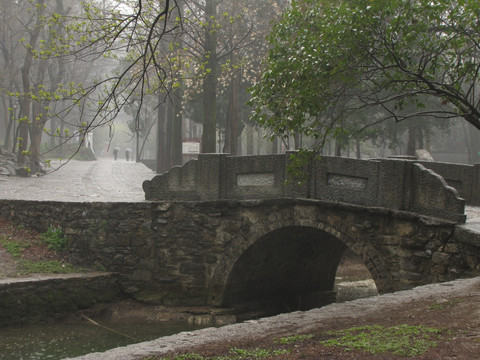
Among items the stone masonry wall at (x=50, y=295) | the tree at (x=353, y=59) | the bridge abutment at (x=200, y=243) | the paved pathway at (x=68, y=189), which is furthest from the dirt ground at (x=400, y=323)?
the paved pathway at (x=68, y=189)

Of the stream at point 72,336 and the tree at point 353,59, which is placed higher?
the tree at point 353,59

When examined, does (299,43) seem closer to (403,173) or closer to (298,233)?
(403,173)

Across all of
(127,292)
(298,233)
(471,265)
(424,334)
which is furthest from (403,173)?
(127,292)

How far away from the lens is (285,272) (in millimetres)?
14555

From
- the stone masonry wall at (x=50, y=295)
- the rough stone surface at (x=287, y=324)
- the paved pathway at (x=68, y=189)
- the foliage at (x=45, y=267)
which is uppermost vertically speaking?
the paved pathway at (x=68, y=189)

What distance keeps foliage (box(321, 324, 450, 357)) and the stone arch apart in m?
4.61

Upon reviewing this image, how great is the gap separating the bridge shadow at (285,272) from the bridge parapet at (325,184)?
115 cm

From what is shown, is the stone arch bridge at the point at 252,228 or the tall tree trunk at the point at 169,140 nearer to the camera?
the stone arch bridge at the point at 252,228

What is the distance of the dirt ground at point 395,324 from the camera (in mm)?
4672

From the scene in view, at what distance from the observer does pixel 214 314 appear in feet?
41.8

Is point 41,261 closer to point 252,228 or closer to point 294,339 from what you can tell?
point 252,228

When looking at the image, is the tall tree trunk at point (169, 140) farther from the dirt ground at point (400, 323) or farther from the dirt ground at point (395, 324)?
the dirt ground at point (400, 323)

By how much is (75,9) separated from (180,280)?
29.8 metres

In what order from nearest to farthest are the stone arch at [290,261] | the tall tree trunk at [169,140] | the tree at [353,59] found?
the tree at [353,59] < the stone arch at [290,261] < the tall tree trunk at [169,140]
